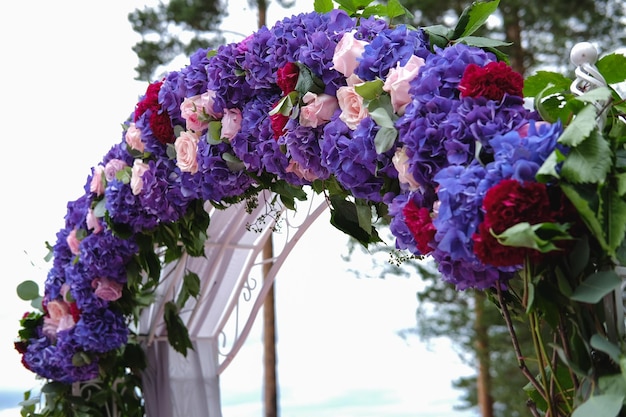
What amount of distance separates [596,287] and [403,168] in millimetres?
470

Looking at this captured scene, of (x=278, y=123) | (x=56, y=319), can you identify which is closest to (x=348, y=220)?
(x=278, y=123)

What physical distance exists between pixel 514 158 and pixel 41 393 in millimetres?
2663

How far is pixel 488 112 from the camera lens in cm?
145

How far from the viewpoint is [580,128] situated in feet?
4.19

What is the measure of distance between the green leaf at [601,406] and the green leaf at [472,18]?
84cm

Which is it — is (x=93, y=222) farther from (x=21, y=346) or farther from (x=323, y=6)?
(x=323, y=6)

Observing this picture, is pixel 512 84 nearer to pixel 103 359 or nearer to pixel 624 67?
pixel 624 67

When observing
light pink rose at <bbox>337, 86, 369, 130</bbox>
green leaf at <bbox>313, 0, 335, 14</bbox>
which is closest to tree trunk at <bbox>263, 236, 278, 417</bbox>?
green leaf at <bbox>313, 0, 335, 14</bbox>

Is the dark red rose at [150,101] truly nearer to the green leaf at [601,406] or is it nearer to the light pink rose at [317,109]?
the light pink rose at [317,109]

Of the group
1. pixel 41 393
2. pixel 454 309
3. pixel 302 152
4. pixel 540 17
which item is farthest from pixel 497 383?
pixel 302 152

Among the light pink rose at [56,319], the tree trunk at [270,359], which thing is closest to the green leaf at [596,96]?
the light pink rose at [56,319]

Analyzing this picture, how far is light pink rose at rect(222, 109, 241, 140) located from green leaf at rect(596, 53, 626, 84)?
1000 mm

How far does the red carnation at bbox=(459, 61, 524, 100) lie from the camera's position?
148 cm

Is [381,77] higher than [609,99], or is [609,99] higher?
[381,77]
